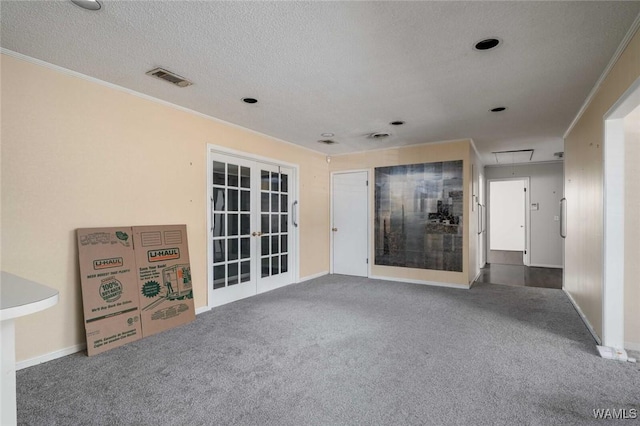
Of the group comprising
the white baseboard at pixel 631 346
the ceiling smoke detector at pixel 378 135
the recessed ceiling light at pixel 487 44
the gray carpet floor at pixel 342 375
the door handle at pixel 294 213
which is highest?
the recessed ceiling light at pixel 487 44

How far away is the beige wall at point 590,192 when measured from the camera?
253cm

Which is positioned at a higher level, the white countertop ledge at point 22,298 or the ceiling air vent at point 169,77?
the ceiling air vent at point 169,77

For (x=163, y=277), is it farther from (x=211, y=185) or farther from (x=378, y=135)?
(x=378, y=135)

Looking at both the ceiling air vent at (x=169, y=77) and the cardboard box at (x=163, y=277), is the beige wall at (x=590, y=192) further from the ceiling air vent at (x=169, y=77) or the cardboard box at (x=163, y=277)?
the cardboard box at (x=163, y=277)

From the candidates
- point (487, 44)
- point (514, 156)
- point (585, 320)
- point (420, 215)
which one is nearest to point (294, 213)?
point (420, 215)

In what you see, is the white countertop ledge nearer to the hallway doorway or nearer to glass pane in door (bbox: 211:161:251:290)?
glass pane in door (bbox: 211:161:251:290)

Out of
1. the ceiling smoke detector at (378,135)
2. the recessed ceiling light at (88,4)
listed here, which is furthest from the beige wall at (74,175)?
the ceiling smoke detector at (378,135)

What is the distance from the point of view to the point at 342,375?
239cm

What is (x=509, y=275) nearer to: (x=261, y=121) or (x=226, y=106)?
(x=261, y=121)

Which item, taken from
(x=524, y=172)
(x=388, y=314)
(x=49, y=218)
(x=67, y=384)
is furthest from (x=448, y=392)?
(x=524, y=172)

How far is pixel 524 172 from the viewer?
7742mm

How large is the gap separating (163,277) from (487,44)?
3.65m

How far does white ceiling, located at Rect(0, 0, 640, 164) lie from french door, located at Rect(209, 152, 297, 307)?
3.14 ft

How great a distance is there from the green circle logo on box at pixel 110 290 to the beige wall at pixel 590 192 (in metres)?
4.45
